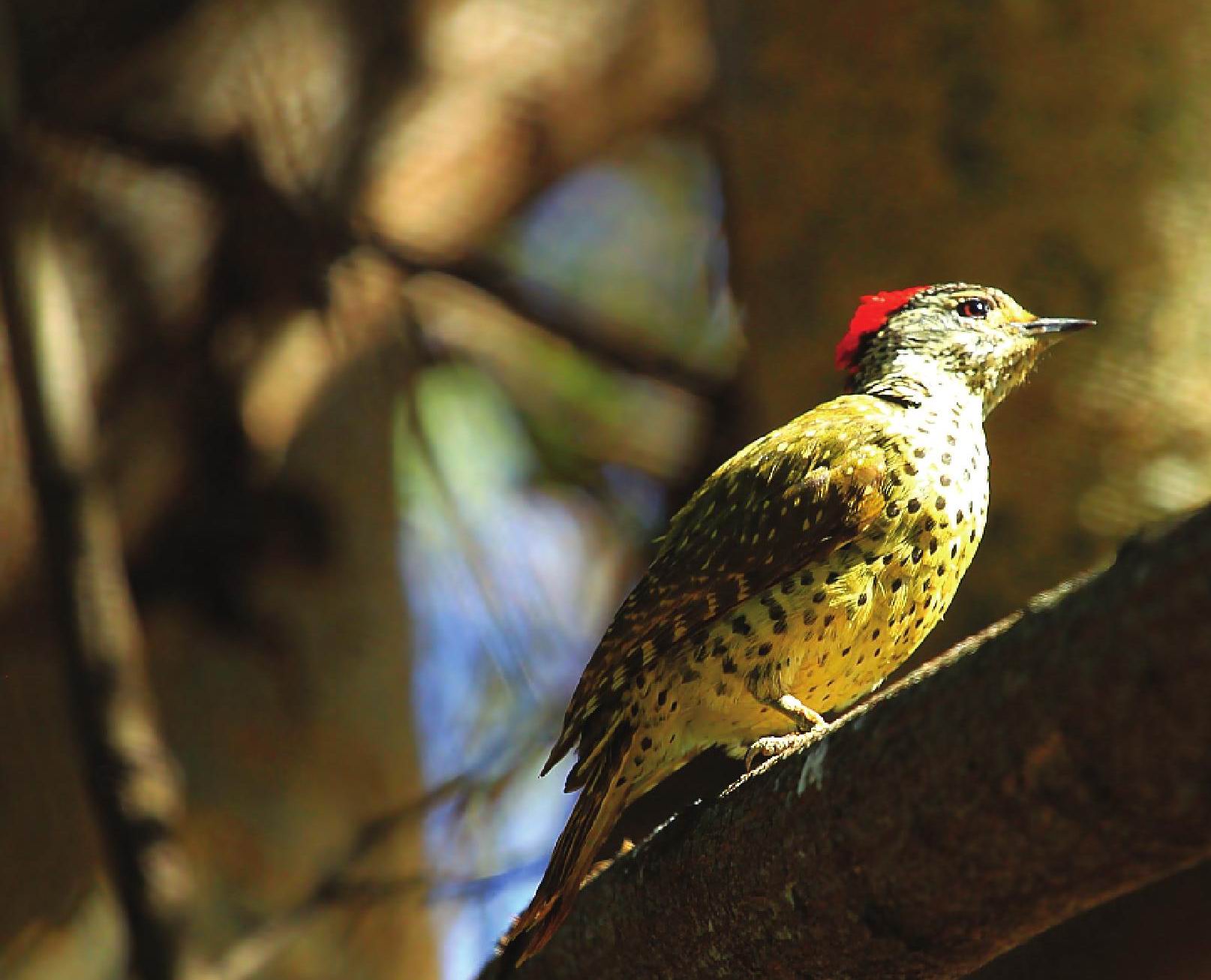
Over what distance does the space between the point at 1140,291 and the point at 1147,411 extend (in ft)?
1.22

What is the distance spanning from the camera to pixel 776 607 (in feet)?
10.7

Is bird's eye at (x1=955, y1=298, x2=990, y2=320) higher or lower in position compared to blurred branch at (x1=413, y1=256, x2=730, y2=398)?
lower

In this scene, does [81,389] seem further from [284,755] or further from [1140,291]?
[1140,291]

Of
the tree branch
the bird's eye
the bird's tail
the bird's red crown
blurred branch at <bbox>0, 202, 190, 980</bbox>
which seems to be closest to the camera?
the tree branch

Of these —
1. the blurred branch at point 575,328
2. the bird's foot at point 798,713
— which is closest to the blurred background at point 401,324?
the blurred branch at point 575,328

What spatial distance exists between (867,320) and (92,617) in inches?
83.0

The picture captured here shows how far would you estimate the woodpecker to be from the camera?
10.7 ft

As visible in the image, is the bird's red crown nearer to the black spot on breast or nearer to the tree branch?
the black spot on breast

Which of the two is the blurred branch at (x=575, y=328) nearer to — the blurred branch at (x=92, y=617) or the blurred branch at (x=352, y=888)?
the blurred branch at (x=352, y=888)

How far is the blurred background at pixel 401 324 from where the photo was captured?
4816 mm

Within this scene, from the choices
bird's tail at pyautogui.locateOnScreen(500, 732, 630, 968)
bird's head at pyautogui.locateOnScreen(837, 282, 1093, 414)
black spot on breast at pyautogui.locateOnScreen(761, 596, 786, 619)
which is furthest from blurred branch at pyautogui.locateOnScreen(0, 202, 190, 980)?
bird's head at pyautogui.locateOnScreen(837, 282, 1093, 414)

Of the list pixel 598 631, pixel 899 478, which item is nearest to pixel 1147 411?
pixel 899 478

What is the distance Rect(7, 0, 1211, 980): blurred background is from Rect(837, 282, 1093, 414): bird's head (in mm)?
731

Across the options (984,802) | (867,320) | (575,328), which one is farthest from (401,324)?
(984,802)
